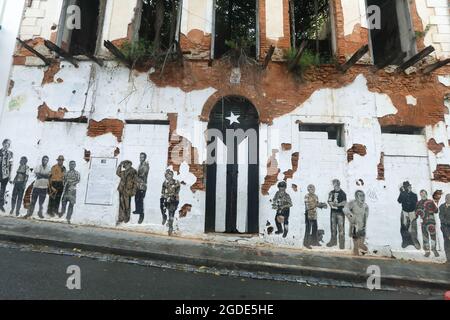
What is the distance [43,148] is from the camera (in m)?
9.46

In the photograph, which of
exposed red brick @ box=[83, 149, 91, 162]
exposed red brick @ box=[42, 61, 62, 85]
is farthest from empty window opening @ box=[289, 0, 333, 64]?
exposed red brick @ box=[42, 61, 62, 85]

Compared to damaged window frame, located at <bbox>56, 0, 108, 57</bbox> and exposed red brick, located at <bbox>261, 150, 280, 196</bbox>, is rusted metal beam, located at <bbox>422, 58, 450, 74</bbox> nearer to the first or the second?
exposed red brick, located at <bbox>261, 150, 280, 196</bbox>

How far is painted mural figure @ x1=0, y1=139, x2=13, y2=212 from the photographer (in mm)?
9289

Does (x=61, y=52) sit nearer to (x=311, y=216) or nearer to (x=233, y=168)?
(x=233, y=168)

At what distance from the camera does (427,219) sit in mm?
8930

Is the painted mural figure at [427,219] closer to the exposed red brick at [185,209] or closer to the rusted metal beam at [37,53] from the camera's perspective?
the exposed red brick at [185,209]

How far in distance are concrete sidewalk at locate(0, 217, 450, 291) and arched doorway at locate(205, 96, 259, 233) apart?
700 millimetres

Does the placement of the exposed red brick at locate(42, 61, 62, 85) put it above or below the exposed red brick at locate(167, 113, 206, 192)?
above

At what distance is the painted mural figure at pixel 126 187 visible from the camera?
909 centimetres

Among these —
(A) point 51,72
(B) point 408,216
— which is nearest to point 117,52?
(A) point 51,72

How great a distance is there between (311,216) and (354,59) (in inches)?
161

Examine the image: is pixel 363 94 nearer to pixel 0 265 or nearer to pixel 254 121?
pixel 254 121

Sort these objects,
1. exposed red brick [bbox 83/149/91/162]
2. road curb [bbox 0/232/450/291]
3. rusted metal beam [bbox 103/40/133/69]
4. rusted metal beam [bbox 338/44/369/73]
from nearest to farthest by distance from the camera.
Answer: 1. road curb [bbox 0/232/450/291]
2. rusted metal beam [bbox 338/44/369/73]
3. rusted metal beam [bbox 103/40/133/69]
4. exposed red brick [bbox 83/149/91/162]
